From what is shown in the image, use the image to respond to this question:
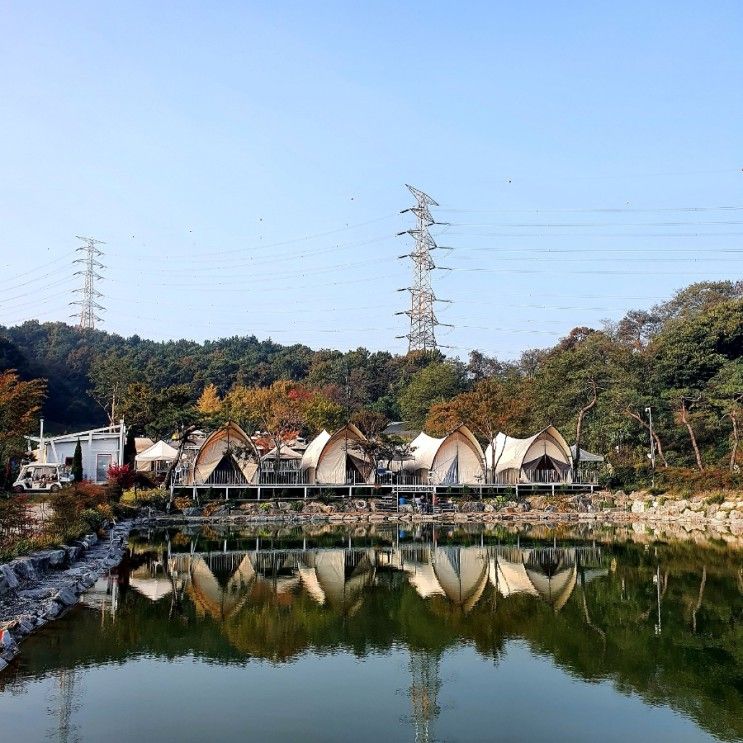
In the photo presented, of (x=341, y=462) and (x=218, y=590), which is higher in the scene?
(x=341, y=462)

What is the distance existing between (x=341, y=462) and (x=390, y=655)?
29.0 meters

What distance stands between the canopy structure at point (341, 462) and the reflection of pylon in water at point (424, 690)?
28.5 m

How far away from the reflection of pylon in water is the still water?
0.13 feet

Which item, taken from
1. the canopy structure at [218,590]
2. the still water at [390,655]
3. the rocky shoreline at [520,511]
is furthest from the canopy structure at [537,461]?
the canopy structure at [218,590]

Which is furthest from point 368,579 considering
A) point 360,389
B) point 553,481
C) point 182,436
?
point 360,389

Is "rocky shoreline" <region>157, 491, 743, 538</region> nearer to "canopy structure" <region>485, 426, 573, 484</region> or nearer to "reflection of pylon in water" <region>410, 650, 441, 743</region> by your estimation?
"canopy structure" <region>485, 426, 573, 484</region>

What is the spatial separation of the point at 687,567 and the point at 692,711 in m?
12.0

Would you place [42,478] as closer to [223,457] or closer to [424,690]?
[223,457]

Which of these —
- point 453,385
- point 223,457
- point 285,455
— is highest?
point 453,385

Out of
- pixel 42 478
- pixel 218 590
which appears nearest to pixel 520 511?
pixel 218 590

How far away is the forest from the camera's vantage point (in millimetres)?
42000

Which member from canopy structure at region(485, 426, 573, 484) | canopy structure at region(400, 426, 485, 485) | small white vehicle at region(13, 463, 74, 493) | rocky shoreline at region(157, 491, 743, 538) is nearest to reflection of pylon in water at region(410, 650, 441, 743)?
rocky shoreline at region(157, 491, 743, 538)

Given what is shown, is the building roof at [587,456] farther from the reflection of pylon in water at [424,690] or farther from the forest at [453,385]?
the reflection of pylon in water at [424,690]

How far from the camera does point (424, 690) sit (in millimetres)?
10688
